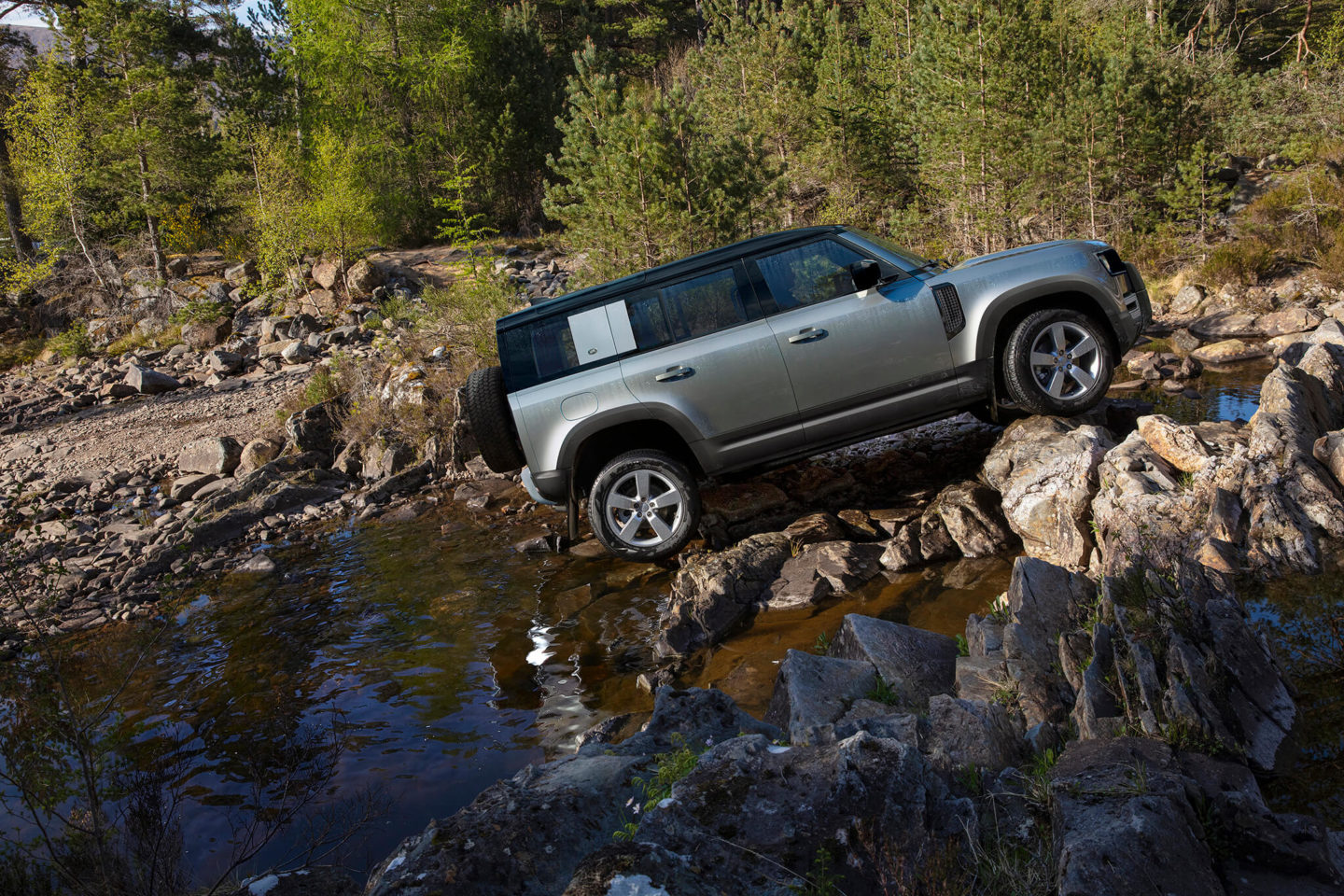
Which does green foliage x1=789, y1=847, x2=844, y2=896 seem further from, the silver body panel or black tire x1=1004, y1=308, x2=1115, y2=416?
black tire x1=1004, y1=308, x2=1115, y2=416

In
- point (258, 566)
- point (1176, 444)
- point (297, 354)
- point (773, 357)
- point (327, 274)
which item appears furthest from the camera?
point (327, 274)

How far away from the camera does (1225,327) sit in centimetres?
1212

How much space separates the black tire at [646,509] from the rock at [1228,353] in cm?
796

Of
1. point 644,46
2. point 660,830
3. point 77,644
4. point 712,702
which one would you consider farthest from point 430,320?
Result: point 644,46

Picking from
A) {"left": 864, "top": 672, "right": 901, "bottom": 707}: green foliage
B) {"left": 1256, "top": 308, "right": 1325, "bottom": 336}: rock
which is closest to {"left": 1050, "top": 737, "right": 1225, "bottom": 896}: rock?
{"left": 864, "top": 672, "right": 901, "bottom": 707}: green foliage

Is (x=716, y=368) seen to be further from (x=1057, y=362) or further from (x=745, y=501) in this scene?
(x=1057, y=362)

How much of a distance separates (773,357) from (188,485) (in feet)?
33.3

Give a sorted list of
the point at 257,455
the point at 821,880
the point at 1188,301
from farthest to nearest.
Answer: the point at 1188,301 → the point at 257,455 → the point at 821,880

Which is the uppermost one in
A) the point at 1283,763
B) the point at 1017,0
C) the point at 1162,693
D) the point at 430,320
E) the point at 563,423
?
the point at 1017,0

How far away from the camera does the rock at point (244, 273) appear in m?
25.0

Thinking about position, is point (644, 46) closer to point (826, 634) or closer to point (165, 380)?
point (165, 380)

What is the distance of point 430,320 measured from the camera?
14.3m

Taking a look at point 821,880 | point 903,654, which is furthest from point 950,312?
point 821,880

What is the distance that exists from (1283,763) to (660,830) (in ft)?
8.02
